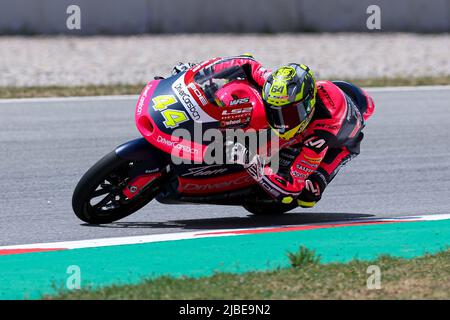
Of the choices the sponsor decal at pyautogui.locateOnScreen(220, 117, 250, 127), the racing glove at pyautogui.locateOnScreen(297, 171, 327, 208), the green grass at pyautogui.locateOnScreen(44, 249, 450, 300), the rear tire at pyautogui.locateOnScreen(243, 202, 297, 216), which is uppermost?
the sponsor decal at pyautogui.locateOnScreen(220, 117, 250, 127)

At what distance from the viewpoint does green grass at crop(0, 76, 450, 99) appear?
12.8 meters

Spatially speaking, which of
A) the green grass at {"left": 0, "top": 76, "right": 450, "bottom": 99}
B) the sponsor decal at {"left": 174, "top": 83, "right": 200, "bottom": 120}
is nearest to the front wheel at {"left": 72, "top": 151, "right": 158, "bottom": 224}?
the sponsor decal at {"left": 174, "top": 83, "right": 200, "bottom": 120}

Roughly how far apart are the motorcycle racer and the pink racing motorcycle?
5.2 inches

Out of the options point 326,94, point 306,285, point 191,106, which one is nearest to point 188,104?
A: point 191,106

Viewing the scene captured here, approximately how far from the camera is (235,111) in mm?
6859

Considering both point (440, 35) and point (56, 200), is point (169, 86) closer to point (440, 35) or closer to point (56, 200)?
point (56, 200)

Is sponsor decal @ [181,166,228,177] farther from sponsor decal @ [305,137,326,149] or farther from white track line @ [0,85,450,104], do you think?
white track line @ [0,85,450,104]

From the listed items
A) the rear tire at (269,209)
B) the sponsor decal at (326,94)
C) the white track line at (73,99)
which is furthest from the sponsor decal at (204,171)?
the white track line at (73,99)

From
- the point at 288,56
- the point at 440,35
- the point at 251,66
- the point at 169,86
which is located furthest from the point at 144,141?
the point at 440,35

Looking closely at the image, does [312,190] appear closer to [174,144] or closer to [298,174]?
[298,174]

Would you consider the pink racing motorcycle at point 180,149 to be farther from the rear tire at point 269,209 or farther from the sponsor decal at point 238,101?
the rear tire at point 269,209

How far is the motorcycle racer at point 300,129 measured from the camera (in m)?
6.82

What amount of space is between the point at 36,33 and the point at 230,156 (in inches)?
423

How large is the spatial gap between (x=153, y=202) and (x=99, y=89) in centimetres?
547
